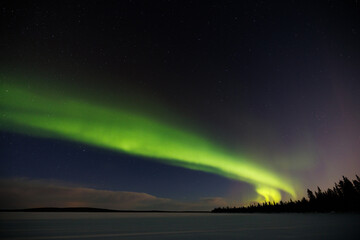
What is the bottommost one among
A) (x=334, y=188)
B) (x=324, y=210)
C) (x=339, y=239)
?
Result: (x=339, y=239)

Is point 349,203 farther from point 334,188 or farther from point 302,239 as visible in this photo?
point 302,239

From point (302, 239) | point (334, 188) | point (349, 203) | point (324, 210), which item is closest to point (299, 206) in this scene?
point (324, 210)

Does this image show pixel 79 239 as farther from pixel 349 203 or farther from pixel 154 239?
pixel 349 203

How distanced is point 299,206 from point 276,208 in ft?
97.7

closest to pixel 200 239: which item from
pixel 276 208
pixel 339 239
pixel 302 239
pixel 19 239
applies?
pixel 302 239

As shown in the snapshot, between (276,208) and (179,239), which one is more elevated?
(276,208)

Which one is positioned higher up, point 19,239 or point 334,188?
point 334,188

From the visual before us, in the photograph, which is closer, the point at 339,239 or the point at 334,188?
the point at 339,239

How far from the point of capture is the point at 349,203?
116 metres

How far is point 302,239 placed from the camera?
1731 cm

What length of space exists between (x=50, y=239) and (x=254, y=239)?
1450 cm

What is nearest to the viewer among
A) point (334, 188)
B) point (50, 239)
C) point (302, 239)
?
point (302, 239)

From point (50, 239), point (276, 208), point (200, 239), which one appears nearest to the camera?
point (200, 239)

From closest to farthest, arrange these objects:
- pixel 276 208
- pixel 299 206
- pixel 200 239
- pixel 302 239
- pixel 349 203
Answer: pixel 302 239
pixel 200 239
pixel 349 203
pixel 299 206
pixel 276 208
